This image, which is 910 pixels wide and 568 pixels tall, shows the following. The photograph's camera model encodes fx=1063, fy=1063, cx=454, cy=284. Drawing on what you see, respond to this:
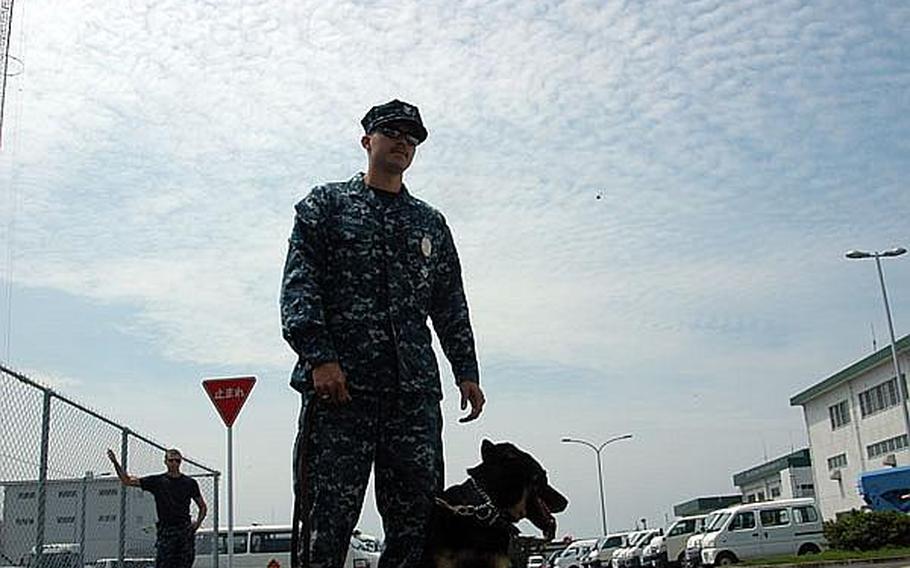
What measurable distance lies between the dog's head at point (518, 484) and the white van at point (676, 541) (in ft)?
91.9

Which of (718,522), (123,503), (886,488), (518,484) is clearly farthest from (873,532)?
(518,484)

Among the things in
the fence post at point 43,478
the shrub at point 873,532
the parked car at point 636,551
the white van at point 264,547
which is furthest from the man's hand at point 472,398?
the parked car at point 636,551

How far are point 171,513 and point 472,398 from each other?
7332 mm

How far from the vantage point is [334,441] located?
373cm

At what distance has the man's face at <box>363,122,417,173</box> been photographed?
13.4 feet

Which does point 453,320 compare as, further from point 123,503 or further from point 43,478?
point 123,503

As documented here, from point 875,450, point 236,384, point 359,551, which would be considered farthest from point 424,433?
point 875,450

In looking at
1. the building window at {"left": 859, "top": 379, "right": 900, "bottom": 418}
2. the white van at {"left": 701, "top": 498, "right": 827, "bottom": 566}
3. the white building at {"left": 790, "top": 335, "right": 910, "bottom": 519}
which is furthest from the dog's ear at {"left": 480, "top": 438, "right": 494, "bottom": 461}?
the building window at {"left": 859, "top": 379, "right": 900, "bottom": 418}

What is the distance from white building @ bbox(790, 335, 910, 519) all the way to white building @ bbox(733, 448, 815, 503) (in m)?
7.71

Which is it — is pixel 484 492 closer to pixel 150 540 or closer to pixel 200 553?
pixel 150 540

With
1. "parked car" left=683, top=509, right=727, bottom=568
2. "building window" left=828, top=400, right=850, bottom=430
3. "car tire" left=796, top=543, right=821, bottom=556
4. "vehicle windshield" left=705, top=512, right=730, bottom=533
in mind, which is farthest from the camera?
"building window" left=828, top=400, right=850, bottom=430

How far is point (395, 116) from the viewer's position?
4.09 meters

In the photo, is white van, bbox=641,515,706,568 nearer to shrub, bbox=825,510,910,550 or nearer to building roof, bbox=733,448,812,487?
shrub, bbox=825,510,910,550

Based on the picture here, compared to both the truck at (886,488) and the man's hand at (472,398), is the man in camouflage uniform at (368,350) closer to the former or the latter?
the man's hand at (472,398)
